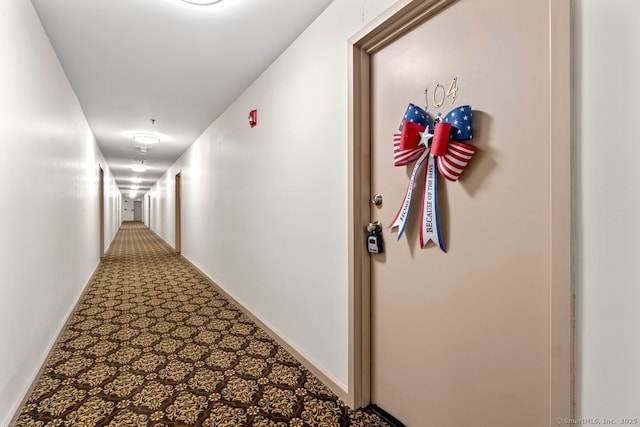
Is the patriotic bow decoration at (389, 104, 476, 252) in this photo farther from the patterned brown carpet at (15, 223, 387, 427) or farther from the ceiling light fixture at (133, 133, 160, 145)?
the ceiling light fixture at (133, 133, 160, 145)

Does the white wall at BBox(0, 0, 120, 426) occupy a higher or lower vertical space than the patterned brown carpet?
higher

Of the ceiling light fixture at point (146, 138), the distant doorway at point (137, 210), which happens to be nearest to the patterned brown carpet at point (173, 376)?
the ceiling light fixture at point (146, 138)

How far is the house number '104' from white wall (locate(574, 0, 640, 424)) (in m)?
0.45

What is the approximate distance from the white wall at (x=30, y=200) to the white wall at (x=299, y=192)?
1.69m

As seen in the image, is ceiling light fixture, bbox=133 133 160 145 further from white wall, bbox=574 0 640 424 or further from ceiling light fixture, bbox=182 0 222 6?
white wall, bbox=574 0 640 424

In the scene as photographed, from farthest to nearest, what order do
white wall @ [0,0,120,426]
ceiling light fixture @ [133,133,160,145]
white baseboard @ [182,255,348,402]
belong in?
ceiling light fixture @ [133,133,160,145]
white baseboard @ [182,255,348,402]
white wall @ [0,0,120,426]

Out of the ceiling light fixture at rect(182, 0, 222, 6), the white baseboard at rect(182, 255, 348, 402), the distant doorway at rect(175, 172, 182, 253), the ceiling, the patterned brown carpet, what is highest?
the ceiling

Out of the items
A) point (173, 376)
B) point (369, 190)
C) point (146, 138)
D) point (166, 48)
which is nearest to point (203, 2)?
point (166, 48)

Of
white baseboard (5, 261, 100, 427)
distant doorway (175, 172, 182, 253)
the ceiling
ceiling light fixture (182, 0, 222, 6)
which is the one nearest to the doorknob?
the ceiling

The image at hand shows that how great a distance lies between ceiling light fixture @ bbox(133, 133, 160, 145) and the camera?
5.34m

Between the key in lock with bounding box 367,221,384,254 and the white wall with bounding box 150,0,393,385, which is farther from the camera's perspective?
the white wall with bounding box 150,0,393,385

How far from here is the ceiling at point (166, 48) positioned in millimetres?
2031

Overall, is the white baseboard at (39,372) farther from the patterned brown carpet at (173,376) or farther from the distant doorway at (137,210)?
the distant doorway at (137,210)

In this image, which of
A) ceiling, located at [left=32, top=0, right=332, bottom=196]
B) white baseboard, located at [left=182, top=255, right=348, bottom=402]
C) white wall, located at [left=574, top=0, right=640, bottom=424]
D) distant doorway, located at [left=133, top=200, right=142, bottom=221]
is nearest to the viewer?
white wall, located at [left=574, top=0, right=640, bottom=424]
